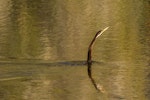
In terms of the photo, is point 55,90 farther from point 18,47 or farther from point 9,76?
point 18,47

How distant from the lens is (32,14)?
82.8 ft

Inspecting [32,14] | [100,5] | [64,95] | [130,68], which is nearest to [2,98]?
[64,95]

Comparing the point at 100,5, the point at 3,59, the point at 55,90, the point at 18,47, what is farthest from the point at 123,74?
the point at 100,5

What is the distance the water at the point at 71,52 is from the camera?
1377 centimetres

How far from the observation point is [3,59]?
16094 millimetres

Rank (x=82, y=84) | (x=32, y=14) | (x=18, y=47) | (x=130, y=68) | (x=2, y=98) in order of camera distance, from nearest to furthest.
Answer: (x=2, y=98)
(x=82, y=84)
(x=130, y=68)
(x=18, y=47)
(x=32, y=14)

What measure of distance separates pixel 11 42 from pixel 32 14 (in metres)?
6.51

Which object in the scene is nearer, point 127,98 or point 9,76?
point 127,98

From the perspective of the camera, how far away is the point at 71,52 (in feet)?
57.1

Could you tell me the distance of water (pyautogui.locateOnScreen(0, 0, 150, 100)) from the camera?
13766 mm

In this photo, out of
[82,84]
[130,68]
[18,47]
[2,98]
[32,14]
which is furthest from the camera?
[32,14]

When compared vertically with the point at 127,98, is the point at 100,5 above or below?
below

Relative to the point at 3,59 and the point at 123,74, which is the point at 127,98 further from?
the point at 3,59

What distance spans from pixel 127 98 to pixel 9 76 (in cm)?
258
